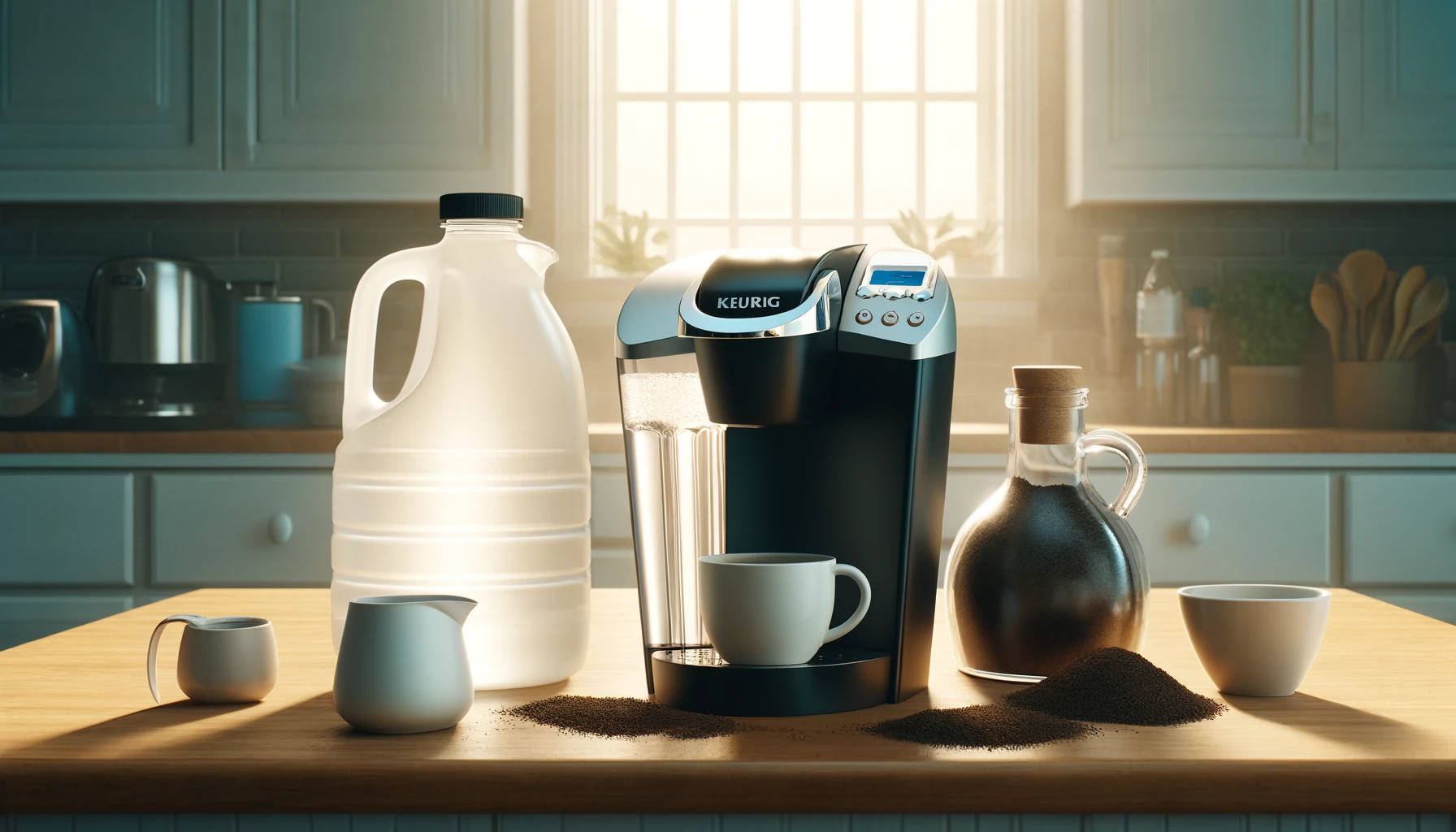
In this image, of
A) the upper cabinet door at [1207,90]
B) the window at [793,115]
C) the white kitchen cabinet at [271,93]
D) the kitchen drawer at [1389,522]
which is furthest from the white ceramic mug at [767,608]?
the window at [793,115]

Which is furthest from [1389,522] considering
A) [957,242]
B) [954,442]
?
[957,242]

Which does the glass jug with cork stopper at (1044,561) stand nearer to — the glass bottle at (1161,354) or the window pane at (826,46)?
the glass bottle at (1161,354)

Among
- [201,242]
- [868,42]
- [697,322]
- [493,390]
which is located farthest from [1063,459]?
[201,242]

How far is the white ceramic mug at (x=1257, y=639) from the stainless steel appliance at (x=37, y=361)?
93.7 inches

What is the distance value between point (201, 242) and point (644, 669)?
2.51m

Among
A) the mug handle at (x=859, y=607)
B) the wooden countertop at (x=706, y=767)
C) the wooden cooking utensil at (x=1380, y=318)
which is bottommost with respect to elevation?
the wooden countertop at (x=706, y=767)

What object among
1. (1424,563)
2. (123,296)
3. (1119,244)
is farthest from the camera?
(1119,244)

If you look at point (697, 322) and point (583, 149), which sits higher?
point (583, 149)

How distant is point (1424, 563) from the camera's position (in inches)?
87.3

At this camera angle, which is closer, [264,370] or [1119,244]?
[264,370]

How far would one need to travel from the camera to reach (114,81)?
2572 mm

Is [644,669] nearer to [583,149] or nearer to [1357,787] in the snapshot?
[1357,787]

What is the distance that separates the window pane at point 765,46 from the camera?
301 centimetres

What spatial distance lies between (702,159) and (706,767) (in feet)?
8.55
